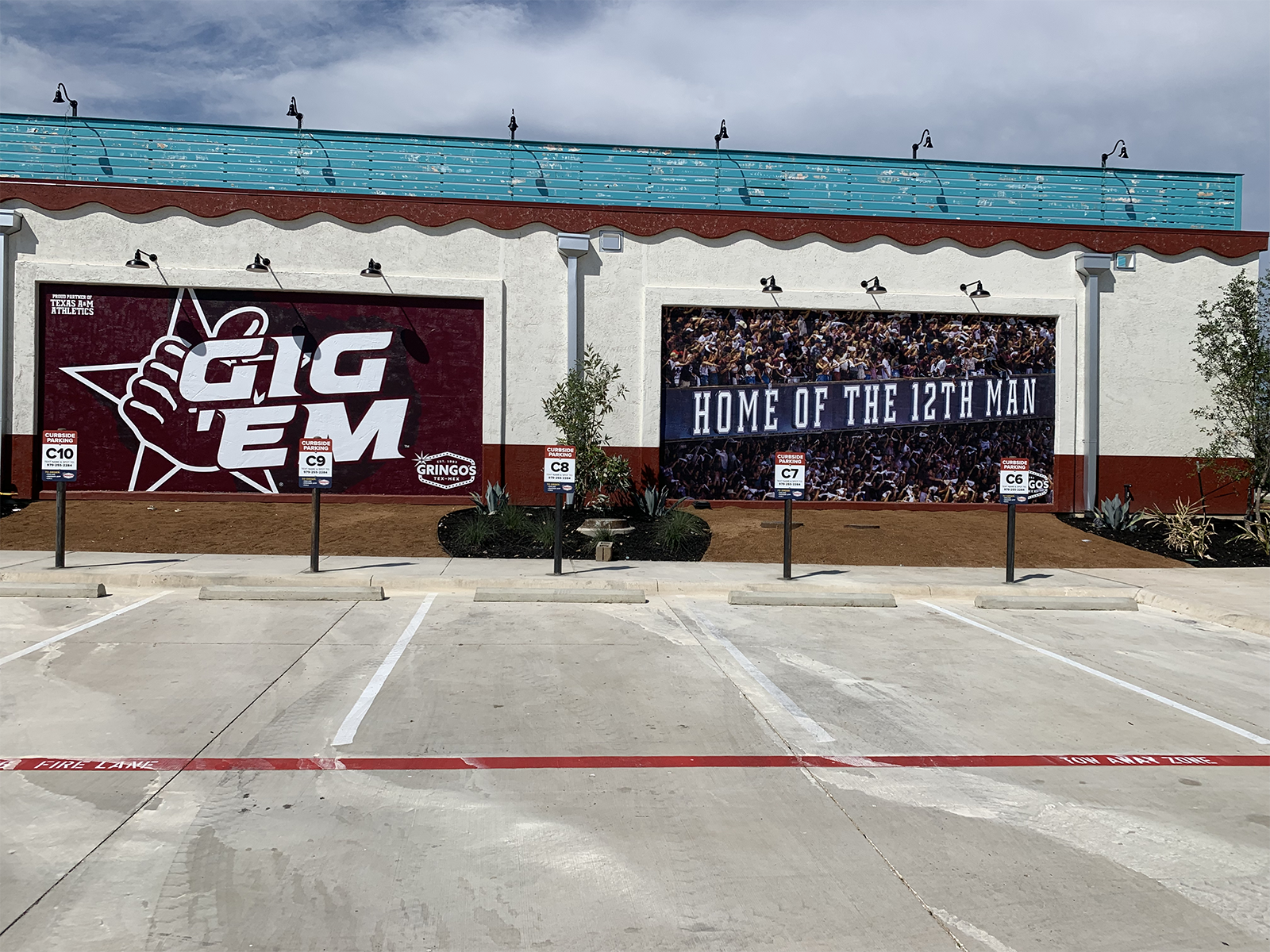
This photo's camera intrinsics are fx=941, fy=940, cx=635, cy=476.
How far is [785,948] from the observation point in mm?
3730

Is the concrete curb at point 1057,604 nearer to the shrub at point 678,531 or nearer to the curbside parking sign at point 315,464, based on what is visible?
the shrub at point 678,531

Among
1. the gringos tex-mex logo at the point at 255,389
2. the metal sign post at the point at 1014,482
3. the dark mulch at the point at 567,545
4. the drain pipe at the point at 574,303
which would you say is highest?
the drain pipe at the point at 574,303

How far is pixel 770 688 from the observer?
784 centimetres

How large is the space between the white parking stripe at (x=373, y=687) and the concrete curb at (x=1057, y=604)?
7.16 meters

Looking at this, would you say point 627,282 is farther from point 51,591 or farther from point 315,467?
point 51,591

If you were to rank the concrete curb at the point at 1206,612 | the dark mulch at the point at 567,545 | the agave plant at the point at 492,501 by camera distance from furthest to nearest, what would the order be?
1. the agave plant at the point at 492,501
2. the dark mulch at the point at 567,545
3. the concrete curb at the point at 1206,612

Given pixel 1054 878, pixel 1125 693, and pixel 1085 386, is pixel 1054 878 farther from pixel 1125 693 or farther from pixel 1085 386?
pixel 1085 386

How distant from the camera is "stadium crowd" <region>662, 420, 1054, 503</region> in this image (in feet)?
66.3

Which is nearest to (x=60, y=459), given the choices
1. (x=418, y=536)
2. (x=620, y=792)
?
(x=418, y=536)

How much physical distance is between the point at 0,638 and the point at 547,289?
12.8 meters

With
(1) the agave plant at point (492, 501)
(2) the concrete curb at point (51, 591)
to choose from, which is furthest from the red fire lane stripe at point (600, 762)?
(1) the agave plant at point (492, 501)

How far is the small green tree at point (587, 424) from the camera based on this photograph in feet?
55.8

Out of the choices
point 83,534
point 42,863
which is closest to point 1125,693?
point 42,863

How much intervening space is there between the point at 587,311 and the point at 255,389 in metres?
7.03
